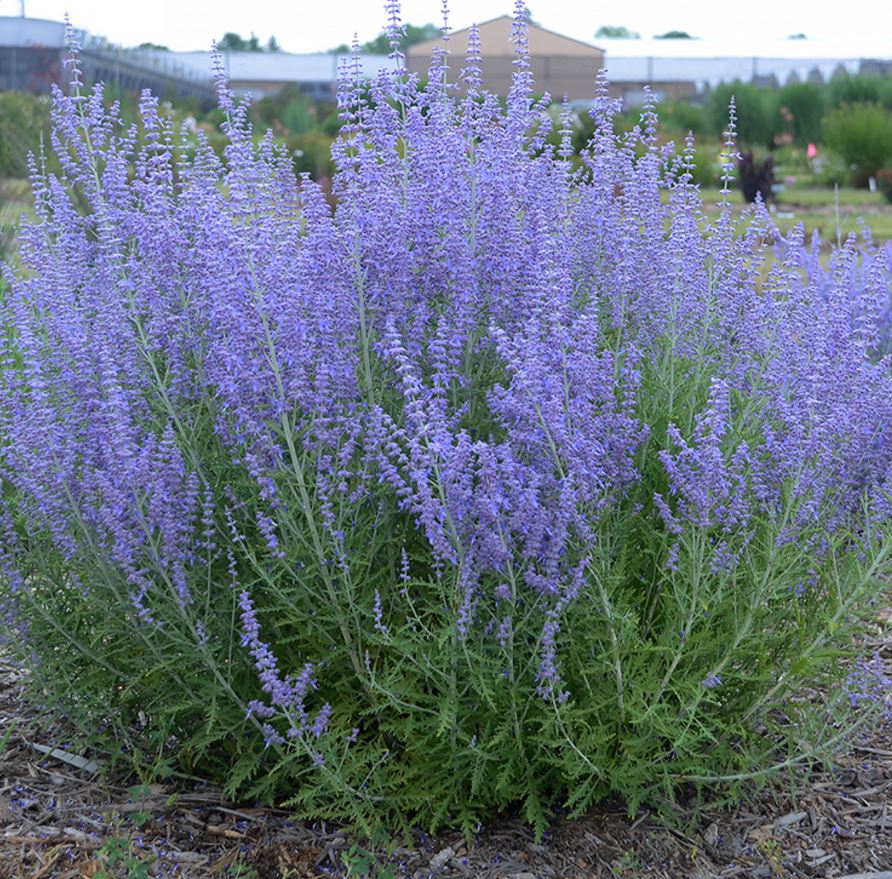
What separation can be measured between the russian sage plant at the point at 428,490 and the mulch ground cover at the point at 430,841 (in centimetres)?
12

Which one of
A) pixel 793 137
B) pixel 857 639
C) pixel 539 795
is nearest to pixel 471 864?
pixel 539 795

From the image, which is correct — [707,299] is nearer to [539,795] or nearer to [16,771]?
[539,795]

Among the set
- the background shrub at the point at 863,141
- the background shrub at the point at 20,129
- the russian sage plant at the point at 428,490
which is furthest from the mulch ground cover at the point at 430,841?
the background shrub at the point at 863,141

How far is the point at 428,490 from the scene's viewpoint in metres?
2.74

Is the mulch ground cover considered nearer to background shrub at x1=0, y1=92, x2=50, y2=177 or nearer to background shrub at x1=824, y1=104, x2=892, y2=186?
background shrub at x1=0, y1=92, x2=50, y2=177

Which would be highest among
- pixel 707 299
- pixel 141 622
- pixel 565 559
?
pixel 707 299

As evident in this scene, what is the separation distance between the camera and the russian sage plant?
9.84 ft

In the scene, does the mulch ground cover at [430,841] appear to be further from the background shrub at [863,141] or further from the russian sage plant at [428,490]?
the background shrub at [863,141]

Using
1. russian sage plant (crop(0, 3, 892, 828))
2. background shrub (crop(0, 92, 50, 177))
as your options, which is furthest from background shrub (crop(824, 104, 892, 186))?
russian sage plant (crop(0, 3, 892, 828))

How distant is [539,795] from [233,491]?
1.26 metres

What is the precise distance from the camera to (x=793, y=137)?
4034 cm

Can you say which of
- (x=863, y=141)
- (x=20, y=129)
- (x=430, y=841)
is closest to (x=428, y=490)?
(x=430, y=841)

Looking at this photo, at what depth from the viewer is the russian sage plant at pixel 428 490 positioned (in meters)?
3.00

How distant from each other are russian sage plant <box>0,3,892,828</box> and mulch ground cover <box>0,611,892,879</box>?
0.12 metres
